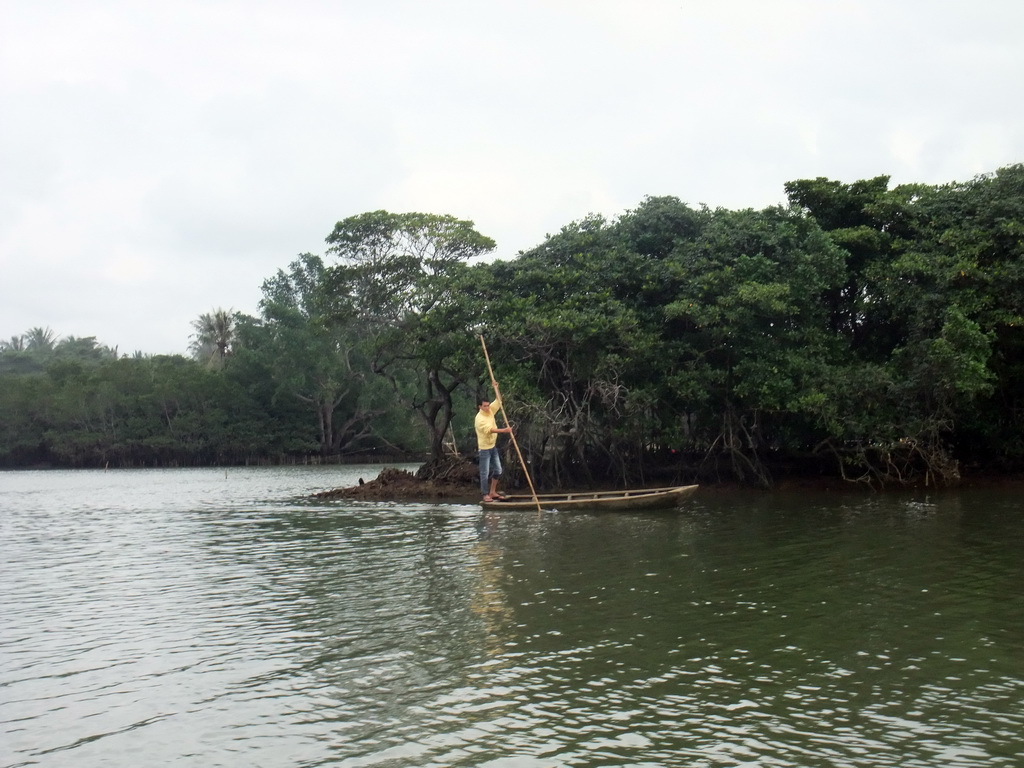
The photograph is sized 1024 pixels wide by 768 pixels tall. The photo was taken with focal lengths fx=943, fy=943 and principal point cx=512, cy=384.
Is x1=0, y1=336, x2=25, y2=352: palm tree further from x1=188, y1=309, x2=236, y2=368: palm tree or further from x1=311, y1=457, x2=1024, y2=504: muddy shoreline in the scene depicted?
x1=311, y1=457, x2=1024, y2=504: muddy shoreline

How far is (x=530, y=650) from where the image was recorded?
823 cm

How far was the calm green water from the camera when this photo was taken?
19.9ft

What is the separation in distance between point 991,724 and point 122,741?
574 centimetres

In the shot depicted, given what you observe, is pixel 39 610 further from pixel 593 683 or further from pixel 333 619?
pixel 593 683

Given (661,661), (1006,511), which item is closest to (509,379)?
(1006,511)

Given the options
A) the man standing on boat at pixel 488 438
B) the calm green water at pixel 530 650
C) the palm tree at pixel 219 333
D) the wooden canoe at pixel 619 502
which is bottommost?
the calm green water at pixel 530 650

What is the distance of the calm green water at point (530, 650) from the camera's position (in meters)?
6.07

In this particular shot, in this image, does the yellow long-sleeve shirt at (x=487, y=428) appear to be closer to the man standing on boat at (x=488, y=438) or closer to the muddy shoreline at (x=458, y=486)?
the man standing on boat at (x=488, y=438)

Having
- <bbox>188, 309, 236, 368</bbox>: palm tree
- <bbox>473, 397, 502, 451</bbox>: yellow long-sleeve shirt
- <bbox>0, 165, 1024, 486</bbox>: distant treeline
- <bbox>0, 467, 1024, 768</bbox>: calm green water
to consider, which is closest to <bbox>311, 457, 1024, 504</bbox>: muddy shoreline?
<bbox>0, 165, 1024, 486</bbox>: distant treeline

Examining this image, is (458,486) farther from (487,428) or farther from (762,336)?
(762,336)

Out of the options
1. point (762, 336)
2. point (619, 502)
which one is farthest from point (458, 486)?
point (762, 336)

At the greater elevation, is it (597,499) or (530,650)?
(597,499)

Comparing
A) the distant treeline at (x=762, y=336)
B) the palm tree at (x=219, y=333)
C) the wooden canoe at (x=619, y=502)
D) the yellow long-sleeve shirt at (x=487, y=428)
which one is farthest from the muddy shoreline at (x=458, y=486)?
the palm tree at (x=219, y=333)

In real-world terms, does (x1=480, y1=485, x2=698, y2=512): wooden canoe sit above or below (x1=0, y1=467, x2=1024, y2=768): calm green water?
above
